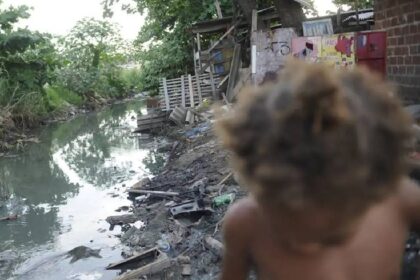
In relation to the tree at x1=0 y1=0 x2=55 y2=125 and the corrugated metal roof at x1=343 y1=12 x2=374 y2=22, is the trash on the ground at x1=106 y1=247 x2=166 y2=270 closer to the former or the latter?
the corrugated metal roof at x1=343 y1=12 x2=374 y2=22

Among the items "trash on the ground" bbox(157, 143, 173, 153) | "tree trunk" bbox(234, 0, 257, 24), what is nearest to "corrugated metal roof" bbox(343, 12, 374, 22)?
"tree trunk" bbox(234, 0, 257, 24)

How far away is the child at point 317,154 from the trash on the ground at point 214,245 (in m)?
4.17

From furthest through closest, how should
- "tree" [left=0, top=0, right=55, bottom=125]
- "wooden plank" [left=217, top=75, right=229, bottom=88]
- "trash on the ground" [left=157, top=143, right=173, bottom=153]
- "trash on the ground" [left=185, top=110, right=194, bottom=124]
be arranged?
1. "tree" [left=0, top=0, right=55, bottom=125]
2. "wooden plank" [left=217, top=75, right=229, bottom=88]
3. "trash on the ground" [left=185, top=110, right=194, bottom=124]
4. "trash on the ground" [left=157, top=143, right=173, bottom=153]

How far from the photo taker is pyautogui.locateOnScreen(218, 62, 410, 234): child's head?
2.36 ft

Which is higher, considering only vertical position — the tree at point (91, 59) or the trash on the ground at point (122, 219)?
the tree at point (91, 59)

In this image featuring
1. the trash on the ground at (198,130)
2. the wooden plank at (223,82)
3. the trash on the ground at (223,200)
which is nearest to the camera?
the trash on the ground at (223,200)

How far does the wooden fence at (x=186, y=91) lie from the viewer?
14289mm

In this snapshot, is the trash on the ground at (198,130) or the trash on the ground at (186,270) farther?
the trash on the ground at (198,130)

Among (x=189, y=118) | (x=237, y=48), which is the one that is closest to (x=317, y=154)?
(x=189, y=118)

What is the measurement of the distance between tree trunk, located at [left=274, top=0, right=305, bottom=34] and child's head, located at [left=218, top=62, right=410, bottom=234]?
10452mm

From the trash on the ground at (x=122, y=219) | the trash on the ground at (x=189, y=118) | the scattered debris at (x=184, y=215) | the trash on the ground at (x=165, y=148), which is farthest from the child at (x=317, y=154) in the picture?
the trash on the ground at (x=189, y=118)

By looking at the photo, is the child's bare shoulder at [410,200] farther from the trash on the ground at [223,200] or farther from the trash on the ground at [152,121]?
the trash on the ground at [152,121]

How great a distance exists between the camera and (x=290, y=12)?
10.9m

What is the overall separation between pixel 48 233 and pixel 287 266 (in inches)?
278
